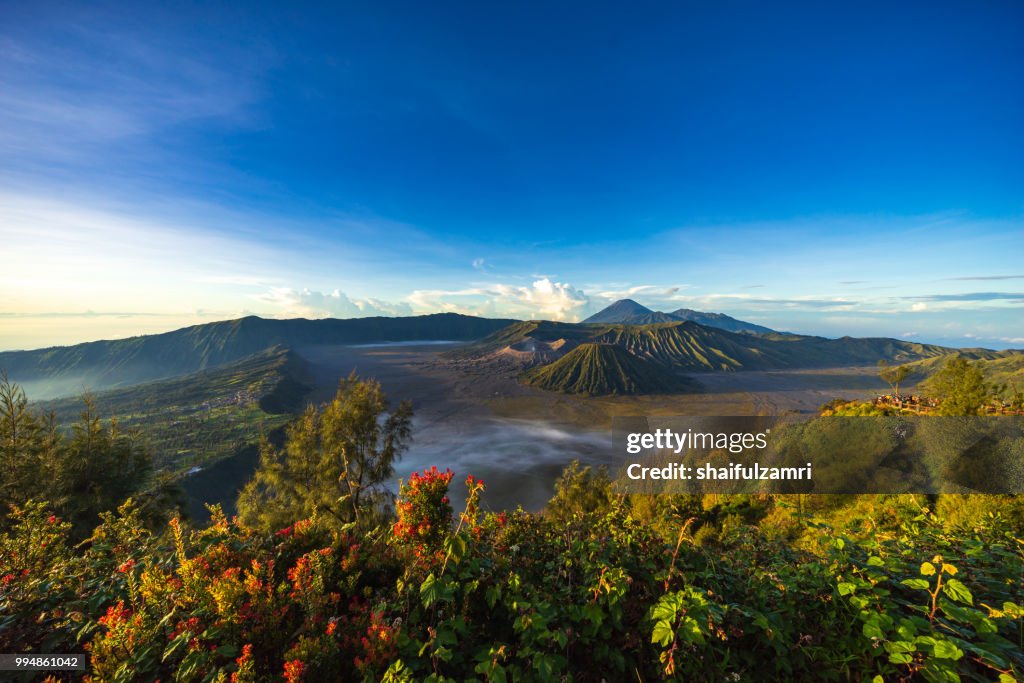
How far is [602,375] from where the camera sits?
312 feet

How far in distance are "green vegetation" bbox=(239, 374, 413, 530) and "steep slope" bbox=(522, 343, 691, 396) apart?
7600 cm

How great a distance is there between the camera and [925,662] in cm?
212

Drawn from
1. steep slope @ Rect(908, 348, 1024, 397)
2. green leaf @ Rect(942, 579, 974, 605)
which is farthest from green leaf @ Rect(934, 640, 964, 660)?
steep slope @ Rect(908, 348, 1024, 397)

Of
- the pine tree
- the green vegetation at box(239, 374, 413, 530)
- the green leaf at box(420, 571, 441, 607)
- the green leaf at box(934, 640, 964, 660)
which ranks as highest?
the green leaf at box(934, 640, 964, 660)

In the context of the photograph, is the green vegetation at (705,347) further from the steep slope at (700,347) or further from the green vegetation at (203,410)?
the green vegetation at (203,410)

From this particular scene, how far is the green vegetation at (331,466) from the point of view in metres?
16.5

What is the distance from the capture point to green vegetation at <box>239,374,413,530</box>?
54.0ft

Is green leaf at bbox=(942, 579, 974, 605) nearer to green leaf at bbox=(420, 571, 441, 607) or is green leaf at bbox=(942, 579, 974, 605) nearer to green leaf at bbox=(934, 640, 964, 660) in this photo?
green leaf at bbox=(934, 640, 964, 660)

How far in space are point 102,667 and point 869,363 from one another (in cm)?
21669

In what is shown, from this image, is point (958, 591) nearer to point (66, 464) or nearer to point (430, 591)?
point (430, 591)

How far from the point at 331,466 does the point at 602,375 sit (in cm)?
8493

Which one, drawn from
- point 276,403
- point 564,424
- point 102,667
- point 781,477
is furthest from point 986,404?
point 276,403

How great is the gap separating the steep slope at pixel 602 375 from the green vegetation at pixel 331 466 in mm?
75998

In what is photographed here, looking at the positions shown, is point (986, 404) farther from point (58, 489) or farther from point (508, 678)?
point (58, 489)
